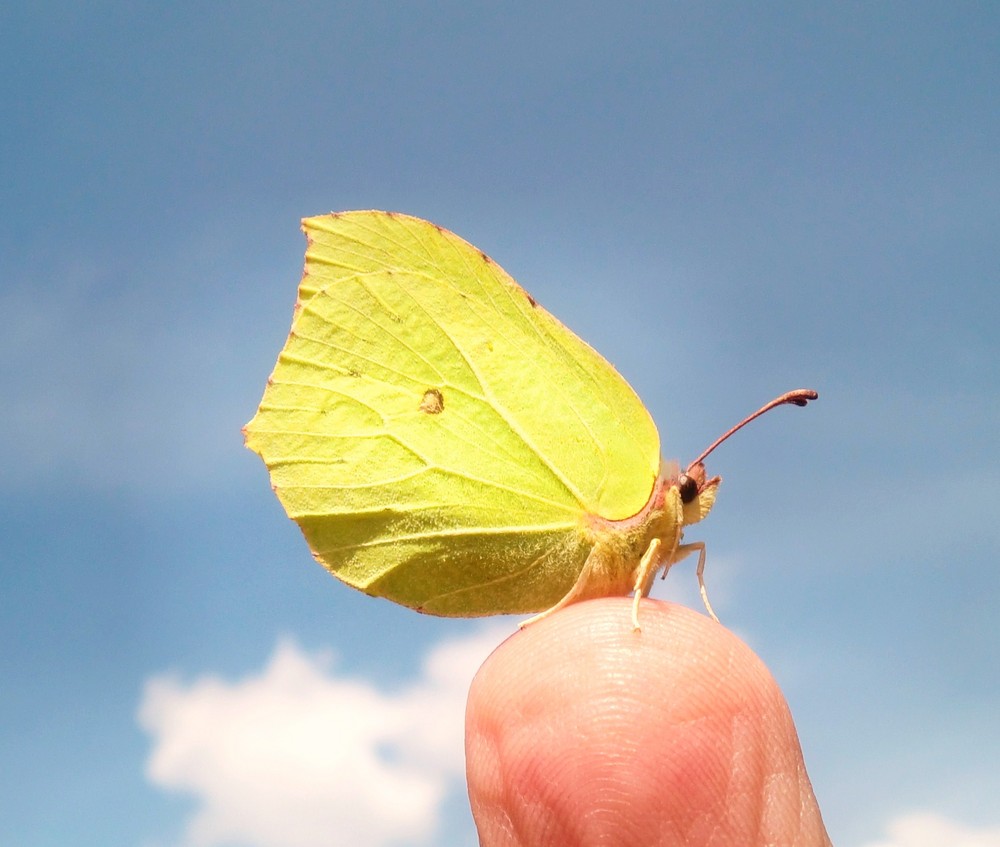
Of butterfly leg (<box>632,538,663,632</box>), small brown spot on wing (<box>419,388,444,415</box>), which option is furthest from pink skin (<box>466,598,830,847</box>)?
small brown spot on wing (<box>419,388,444,415</box>)

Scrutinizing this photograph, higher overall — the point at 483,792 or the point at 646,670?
the point at 646,670

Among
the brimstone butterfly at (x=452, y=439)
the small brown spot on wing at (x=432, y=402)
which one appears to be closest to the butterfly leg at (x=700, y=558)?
the brimstone butterfly at (x=452, y=439)

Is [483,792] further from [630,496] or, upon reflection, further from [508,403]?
[508,403]

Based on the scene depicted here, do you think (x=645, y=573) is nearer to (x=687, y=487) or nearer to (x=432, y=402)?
(x=687, y=487)

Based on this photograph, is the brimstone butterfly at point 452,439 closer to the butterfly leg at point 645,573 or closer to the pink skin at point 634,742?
the butterfly leg at point 645,573

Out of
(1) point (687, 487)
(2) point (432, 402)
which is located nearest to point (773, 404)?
(1) point (687, 487)

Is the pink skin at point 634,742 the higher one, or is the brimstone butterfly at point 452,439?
the brimstone butterfly at point 452,439

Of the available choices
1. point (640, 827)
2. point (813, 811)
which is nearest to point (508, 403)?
point (640, 827)

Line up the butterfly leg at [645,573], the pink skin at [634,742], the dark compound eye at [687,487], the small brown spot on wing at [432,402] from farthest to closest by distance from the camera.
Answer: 1. the small brown spot on wing at [432,402]
2. the dark compound eye at [687,487]
3. the butterfly leg at [645,573]
4. the pink skin at [634,742]
